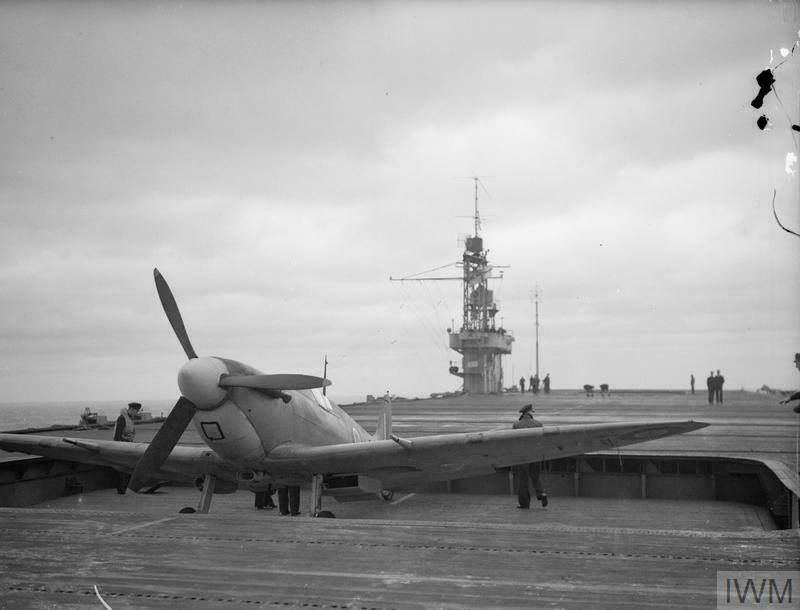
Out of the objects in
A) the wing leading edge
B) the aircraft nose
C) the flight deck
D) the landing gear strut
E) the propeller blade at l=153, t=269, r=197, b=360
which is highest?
the propeller blade at l=153, t=269, r=197, b=360

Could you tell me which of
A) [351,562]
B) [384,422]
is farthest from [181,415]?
[384,422]

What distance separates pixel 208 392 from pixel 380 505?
5.53 meters

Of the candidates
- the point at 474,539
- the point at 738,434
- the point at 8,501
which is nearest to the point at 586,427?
the point at 474,539

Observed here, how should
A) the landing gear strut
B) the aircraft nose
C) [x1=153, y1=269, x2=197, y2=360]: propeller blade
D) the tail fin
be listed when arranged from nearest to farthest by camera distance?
1. the aircraft nose
2. the landing gear strut
3. [x1=153, y1=269, x2=197, y2=360]: propeller blade
4. the tail fin

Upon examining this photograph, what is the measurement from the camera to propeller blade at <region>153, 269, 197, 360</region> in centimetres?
1126

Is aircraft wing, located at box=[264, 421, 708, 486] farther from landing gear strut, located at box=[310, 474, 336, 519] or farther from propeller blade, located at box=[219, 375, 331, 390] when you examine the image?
propeller blade, located at box=[219, 375, 331, 390]

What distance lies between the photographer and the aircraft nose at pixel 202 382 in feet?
33.1

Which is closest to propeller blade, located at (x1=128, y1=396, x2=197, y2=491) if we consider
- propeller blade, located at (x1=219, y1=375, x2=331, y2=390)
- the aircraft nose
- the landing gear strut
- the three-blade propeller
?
the three-blade propeller

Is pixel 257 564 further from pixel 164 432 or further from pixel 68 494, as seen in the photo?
pixel 68 494

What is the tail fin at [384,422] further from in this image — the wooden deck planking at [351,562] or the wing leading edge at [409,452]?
the wooden deck planking at [351,562]

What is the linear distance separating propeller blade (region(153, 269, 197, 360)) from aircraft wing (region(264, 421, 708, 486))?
7.05 ft

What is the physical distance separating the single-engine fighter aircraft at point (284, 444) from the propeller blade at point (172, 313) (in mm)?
16

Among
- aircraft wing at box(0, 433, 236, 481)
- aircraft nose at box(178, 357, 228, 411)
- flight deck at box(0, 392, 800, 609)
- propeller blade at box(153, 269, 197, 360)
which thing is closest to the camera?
flight deck at box(0, 392, 800, 609)

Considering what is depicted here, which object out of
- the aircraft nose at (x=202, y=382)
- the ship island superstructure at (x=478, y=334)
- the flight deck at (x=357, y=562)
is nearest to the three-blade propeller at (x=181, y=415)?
the aircraft nose at (x=202, y=382)
